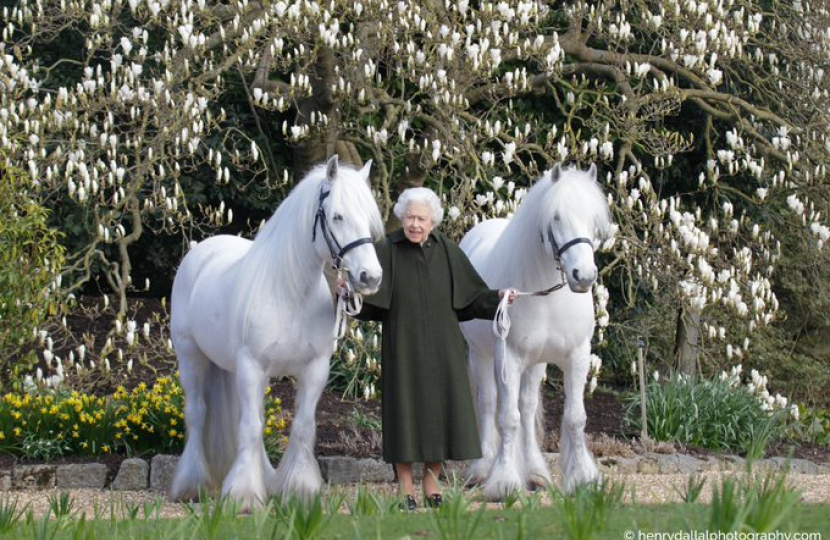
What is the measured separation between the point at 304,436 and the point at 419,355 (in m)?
0.75

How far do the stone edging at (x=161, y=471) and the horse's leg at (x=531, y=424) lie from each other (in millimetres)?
838

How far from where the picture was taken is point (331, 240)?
5.95 meters

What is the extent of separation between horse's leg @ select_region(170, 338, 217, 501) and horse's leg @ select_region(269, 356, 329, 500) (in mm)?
768

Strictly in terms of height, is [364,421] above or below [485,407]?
below

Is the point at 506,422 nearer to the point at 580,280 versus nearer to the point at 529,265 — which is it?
the point at 529,265

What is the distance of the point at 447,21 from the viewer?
1031 centimetres

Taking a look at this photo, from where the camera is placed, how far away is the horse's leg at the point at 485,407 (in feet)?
24.0

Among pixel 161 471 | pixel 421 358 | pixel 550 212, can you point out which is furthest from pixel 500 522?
pixel 161 471

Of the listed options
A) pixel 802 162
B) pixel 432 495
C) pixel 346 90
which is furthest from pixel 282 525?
pixel 802 162

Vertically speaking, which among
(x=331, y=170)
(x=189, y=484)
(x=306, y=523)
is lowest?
(x=189, y=484)

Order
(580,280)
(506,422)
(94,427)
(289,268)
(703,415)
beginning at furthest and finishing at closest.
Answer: (703,415) → (94,427) → (506,422) → (289,268) → (580,280)

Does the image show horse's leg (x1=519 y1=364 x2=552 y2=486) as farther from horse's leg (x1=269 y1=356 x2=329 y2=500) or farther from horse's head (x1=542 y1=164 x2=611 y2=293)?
horse's leg (x1=269 y1=356 x2=329 y2=500)

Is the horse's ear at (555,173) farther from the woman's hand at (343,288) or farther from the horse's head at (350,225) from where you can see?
the woman's hand at (343,288)

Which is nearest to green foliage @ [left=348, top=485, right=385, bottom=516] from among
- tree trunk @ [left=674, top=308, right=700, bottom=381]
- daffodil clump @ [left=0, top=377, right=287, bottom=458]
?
daffodil clump @ [left=0, top=377, right=287, bottom=458]
